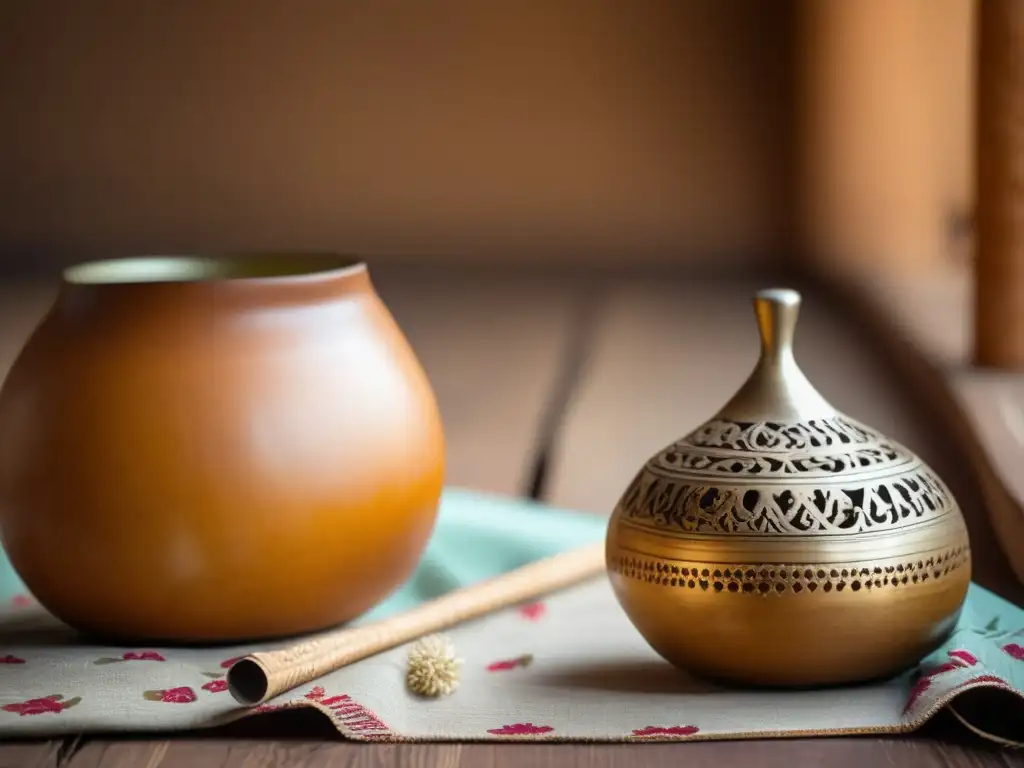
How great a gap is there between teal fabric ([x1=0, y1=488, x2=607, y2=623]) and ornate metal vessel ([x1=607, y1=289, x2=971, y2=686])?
8.9 inches

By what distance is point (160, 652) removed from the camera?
27.9 inches

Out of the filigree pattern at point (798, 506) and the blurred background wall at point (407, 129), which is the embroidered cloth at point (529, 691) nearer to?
the filigree pattern at point (798, 506)

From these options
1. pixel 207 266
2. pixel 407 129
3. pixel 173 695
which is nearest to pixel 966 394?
pixel 207 266

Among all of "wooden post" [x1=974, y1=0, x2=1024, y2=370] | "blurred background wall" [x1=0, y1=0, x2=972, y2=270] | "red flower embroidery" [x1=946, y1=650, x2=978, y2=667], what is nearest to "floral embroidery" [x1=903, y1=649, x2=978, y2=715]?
"red flower embroidery" [x1=946, y1=650, x2=978, y2=667]

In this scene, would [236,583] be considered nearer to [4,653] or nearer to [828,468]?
[4,653]

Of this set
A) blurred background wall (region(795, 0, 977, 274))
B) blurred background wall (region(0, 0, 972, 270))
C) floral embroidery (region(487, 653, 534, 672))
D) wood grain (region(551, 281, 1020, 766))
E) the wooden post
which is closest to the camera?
wood grain (region(551, 281, 1020, 766))

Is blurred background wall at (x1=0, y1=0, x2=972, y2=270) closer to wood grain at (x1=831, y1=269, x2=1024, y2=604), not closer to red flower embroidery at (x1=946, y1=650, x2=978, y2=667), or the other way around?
wood grain at (x1=831, y1=269, x2=1024, y2=604)

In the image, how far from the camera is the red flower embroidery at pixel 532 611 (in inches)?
30.4

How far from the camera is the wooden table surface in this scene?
566 millimetres

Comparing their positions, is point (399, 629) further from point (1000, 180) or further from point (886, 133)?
point (886, 133)

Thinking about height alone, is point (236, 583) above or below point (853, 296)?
above

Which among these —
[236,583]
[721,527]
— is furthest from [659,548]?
[236,583]

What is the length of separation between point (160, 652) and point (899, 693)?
0.33 metres

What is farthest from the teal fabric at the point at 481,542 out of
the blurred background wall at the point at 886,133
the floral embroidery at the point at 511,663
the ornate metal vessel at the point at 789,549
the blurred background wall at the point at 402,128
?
the blurred background wall at the point at 402,128
